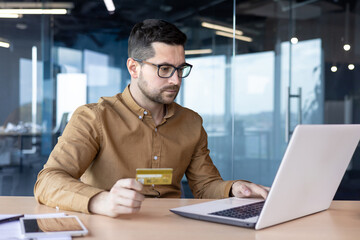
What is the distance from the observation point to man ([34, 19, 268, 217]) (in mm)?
1708

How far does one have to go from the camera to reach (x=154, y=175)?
113 cm

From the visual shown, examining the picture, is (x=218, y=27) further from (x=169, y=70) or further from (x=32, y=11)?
(x=169, y=70)

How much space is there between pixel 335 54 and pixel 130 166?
10.6 feet

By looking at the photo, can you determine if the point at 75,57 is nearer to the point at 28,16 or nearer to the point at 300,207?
the point at 28,16

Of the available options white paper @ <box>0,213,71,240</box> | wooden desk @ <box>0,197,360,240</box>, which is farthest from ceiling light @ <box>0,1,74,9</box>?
white paper @ <box>0,213,71,240</box>

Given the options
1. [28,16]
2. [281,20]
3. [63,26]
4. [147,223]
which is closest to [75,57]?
[63,26]

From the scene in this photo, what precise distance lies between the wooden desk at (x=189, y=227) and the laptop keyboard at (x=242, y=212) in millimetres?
67

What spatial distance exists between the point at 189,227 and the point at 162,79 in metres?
0.85

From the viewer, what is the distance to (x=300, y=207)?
4.06 feet

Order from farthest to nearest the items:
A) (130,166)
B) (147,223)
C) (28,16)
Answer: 1. (28,16)
2. (130,166)
3. (147,223)

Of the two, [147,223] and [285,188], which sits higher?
[285,188]

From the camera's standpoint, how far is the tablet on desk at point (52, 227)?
1008 millimetres

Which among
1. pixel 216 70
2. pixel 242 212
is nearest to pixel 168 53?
pixel 242 212

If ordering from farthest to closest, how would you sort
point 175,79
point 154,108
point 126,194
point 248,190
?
point 154,108
point 175,79
point 248,190
point 126,194
